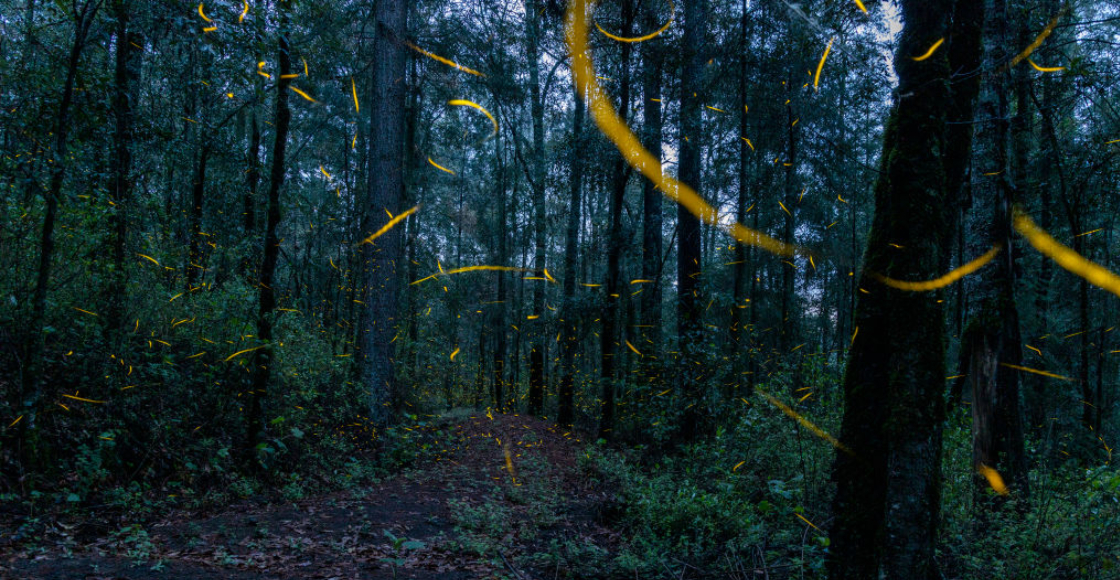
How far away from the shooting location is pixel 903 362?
336 centimetres

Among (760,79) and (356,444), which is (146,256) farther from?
(760,79)

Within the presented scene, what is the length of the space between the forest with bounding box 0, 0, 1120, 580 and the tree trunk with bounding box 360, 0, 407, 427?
5 cm

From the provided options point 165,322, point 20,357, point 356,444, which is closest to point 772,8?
point 356,444

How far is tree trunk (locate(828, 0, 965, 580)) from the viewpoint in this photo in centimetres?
322

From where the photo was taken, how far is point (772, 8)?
35.7ft

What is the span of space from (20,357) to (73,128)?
2728mm

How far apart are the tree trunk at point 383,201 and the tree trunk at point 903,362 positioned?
24.0 feet

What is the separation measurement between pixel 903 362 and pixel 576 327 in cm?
870

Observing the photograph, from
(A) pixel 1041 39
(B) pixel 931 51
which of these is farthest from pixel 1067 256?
(B) pixel 931 51

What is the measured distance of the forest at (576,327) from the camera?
3871mm

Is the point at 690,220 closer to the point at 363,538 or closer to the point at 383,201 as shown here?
the point at 383,201

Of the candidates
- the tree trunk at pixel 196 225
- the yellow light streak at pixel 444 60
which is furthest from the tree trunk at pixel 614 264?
the tree trunk at pixel 196 225

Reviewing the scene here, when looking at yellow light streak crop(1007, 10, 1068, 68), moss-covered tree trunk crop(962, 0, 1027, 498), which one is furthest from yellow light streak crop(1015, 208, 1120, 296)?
moss-covered tree trunk crop(962, 0, 1027, 498)

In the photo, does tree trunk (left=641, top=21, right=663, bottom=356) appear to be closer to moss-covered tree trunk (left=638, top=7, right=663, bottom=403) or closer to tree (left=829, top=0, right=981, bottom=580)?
moss-covered tree trunk (left=638, top=7, right=663, bottom=403)
